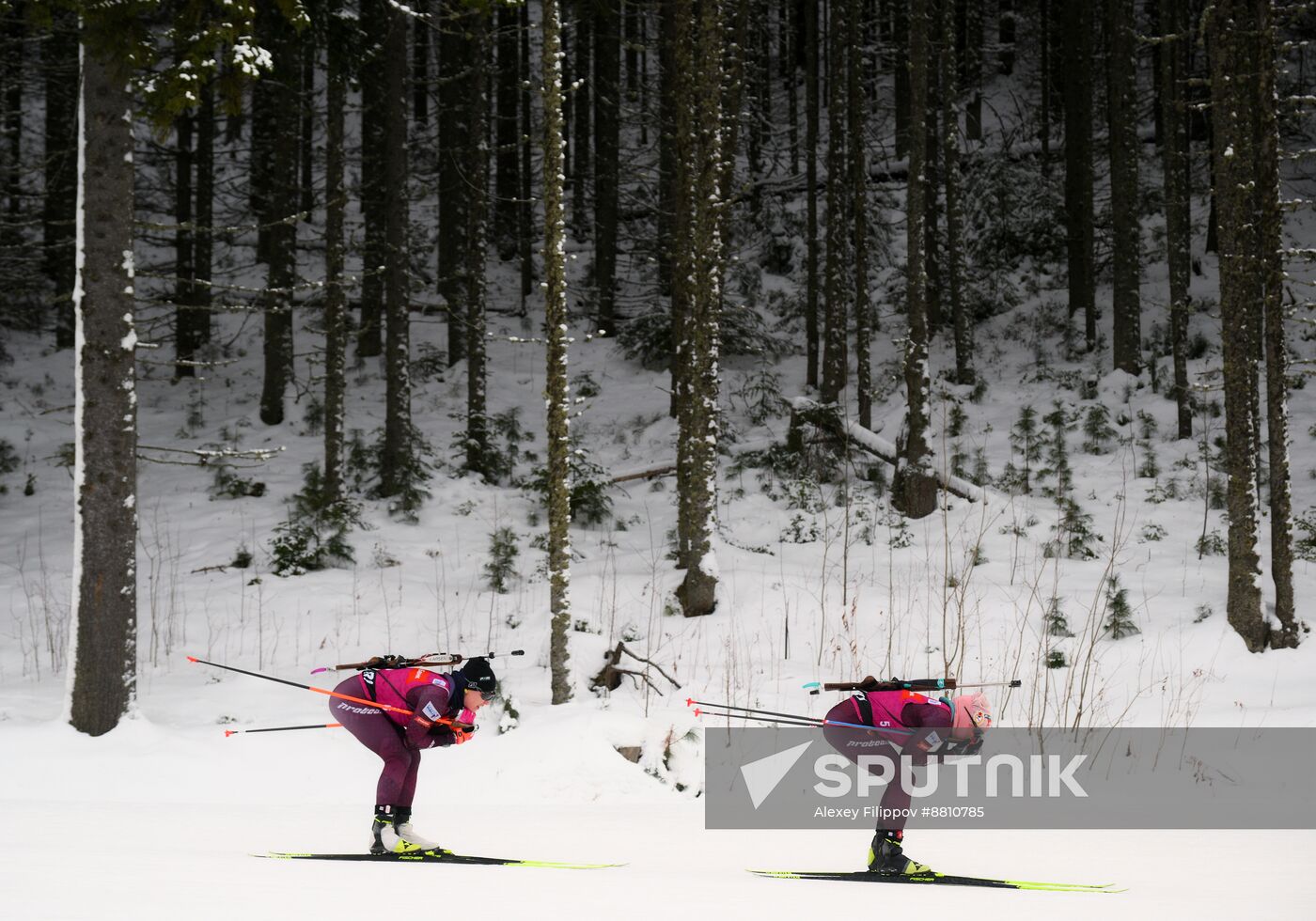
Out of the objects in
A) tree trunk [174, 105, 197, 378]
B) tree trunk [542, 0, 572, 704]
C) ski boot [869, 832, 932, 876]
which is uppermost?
tree trunk [174, 105, 197, 378]

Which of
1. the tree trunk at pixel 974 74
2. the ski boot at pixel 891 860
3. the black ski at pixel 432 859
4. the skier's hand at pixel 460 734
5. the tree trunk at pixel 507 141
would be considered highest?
the tree trunk at pixel 974 74

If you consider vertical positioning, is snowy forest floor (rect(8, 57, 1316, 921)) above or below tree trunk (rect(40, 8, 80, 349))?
below

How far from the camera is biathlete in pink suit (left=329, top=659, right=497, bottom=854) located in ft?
18.9

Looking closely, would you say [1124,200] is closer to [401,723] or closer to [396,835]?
[401,723]

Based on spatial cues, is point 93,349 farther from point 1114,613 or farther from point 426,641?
point 1114,613

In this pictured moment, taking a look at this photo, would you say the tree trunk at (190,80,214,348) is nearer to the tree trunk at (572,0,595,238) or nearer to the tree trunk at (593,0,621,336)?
the tree trunk at (593,0,621,336)

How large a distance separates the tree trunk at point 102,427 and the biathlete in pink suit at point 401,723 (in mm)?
3832

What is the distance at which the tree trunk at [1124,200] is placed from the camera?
19.9 meters

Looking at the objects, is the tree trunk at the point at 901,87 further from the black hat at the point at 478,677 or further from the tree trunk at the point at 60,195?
the black hat at the point at 478,677

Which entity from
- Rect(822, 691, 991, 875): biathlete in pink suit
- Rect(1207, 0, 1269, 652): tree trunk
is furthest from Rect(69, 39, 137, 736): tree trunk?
Rect(1207, 0, 1269, 652): tree trunk

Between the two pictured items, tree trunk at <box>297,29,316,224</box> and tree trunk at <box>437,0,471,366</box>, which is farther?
tree trunk at <box>437,0,471,366</box>

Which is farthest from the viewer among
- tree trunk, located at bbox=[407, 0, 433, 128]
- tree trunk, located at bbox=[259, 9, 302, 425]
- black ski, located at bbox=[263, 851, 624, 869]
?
tree trunk, located at bbox=[407, 0, 433, 128]

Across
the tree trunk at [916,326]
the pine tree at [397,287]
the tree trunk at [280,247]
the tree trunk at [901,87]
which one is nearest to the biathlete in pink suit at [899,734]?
the tree trunk at [916,326]

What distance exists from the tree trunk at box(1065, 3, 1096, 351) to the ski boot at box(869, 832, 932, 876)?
18970 millimetres
